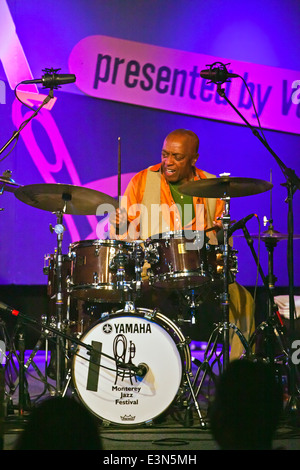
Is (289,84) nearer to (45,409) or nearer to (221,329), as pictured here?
(221,329)

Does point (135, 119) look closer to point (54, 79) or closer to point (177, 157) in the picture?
point (177, 157)

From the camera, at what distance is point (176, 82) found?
24.0 feet

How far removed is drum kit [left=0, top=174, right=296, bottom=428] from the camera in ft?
14.6

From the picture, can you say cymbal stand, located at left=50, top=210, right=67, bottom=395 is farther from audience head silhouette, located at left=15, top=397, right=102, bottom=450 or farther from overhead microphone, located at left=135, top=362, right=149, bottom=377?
audience head silhouette, located at left=15, top=397, right=102, bottom=450

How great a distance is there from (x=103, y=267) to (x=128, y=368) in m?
0.73

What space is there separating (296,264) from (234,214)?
36.0 inches

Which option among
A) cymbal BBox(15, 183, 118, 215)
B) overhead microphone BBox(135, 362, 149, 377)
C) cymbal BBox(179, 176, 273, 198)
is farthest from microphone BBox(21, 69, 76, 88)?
overhead microphone BBox(135, 362, 149, 377)

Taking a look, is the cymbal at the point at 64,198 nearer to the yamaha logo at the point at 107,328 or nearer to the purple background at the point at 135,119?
the yamaha logo at the point at 107,328

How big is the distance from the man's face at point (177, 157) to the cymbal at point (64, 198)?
118cm

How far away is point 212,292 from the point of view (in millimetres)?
5273

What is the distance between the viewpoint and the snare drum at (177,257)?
15.0ft

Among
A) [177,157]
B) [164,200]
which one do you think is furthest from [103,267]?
[177,157]

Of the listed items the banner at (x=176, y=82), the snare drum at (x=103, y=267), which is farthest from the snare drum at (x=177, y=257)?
the banner at (x=176, y=82)

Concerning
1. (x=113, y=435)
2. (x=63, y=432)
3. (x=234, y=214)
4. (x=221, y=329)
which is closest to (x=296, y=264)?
(x=234, y=214)
